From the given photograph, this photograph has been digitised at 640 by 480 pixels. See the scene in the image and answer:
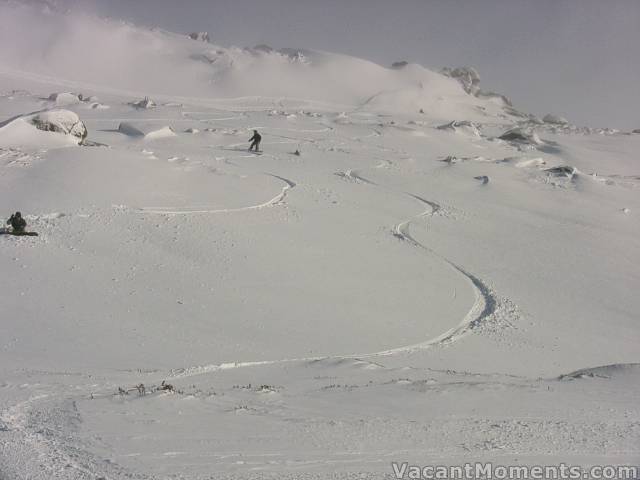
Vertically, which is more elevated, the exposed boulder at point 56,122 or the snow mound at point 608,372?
the exposed boulder at point 56,122

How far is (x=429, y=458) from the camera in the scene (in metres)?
3.87

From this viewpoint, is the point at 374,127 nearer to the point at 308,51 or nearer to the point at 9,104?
the point at 9,104

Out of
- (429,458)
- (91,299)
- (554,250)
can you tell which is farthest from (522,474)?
(554,250)

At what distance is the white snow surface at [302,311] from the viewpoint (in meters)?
4.14

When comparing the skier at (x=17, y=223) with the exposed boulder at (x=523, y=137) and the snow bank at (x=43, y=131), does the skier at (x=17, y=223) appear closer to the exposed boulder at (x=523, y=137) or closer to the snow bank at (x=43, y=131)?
the snow bank at (x=43, y=131)

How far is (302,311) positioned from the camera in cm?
882

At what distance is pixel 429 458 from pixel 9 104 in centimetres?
3410

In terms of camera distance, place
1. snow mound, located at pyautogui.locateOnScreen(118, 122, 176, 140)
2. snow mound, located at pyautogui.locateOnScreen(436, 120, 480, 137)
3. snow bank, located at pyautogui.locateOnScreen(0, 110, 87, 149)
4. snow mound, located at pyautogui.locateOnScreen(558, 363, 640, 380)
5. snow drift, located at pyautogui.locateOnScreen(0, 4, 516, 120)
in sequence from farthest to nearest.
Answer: snow drift, located at pyautogui.locateOnScreen(0, 4, 516, 120), snow mound, located at pyautogui.locateOnScreen(436, 120, 480, 137), snow mound, located at pyautogui.locateOnScreen(118, 122, 176, 140), snow bank, located at pyautogui.locateOnScreen(0, 110, 87, 149), snow mound, located at pyautogui.locateOnScreen(558, 363, 640, 380)

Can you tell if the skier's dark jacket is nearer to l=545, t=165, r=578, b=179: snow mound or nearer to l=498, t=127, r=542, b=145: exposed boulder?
l=545, t=165, r=578, b=179: snow mound

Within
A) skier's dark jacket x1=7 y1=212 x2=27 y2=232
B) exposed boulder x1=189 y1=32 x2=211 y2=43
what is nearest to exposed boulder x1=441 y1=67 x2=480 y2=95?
→ exposed boulder x1=189 y1=32 x2=211 y2=43

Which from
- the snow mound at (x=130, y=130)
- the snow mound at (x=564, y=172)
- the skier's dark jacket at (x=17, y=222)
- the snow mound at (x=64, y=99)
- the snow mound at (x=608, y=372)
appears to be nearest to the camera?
the snow mound at (x=608, y=372)

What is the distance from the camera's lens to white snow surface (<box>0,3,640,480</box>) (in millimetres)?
4145

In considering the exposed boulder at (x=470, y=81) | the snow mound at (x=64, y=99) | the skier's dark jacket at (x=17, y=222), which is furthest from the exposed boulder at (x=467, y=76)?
the skier's dark jacket at (x=17, y=222)

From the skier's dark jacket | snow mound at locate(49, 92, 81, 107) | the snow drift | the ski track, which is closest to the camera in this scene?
the ski track
